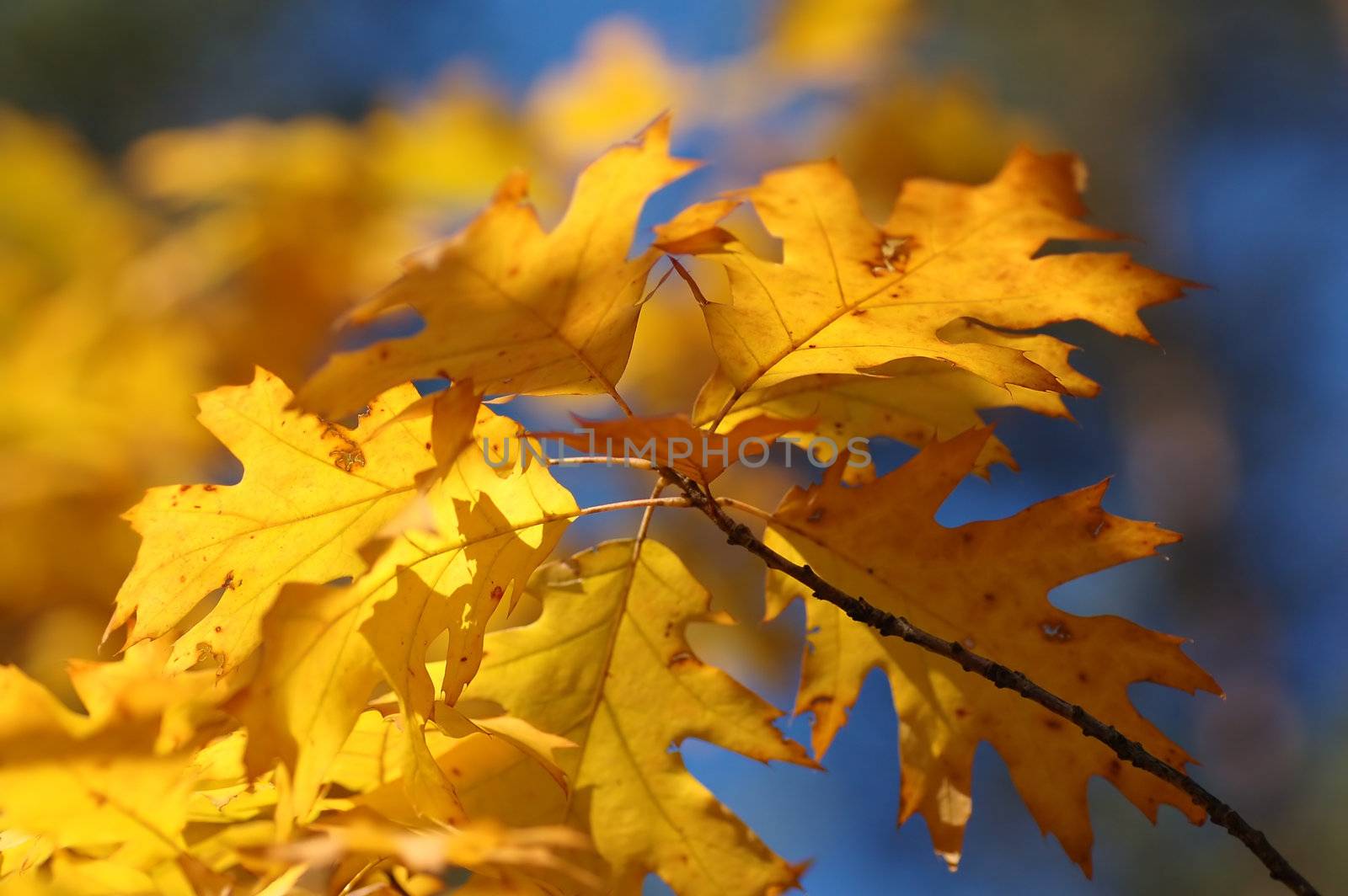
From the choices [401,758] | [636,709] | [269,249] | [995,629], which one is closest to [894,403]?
[995,629]

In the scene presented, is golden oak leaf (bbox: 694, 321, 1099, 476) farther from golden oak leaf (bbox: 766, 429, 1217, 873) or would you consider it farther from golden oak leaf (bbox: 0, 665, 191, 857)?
golden oak leaf (bbox: 0, 665, 191, 857)

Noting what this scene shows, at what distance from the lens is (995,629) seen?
0.74m

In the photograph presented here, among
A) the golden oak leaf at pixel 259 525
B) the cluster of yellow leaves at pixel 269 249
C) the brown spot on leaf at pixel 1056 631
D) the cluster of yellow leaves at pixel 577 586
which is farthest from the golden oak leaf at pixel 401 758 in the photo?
the cluster of yellow leaves at pixel 269 249

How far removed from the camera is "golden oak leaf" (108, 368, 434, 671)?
0.73 m

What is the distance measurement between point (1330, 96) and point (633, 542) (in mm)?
8668

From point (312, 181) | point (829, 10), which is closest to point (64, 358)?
point (312, 181)

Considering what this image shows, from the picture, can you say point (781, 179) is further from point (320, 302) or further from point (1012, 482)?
point (1012, 482)

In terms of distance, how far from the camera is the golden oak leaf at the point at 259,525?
730 millimetres

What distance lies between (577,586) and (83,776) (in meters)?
0.34

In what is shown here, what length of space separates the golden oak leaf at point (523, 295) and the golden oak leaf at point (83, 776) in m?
0.24

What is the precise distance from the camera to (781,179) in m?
0.61

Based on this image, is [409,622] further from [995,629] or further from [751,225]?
[751,225]

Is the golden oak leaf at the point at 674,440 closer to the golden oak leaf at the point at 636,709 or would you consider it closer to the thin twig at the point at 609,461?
the thin twig at the point at 609,461

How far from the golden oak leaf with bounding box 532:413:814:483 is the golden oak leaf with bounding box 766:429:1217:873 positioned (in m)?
0.09
